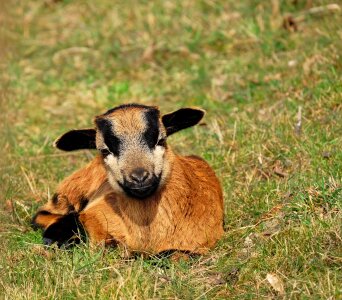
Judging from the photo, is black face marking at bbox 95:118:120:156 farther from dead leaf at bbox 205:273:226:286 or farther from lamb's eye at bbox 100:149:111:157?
dead leaf at bbox 205:273:226:286

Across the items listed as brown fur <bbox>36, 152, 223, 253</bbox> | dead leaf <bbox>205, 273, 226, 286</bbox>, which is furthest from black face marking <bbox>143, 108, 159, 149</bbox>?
dead leaf <bbox>205, 273, 226, 286</bbox>

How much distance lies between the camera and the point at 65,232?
7141mm

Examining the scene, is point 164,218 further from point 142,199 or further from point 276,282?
point 276,282

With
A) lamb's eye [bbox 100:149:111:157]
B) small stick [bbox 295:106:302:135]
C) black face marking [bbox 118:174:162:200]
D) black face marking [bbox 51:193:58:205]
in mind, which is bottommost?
black face marking [bbox 51:193:58:205]

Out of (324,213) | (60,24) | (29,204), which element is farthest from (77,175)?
(60,24)

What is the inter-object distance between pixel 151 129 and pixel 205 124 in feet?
7.32

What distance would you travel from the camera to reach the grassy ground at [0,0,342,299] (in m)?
6.23

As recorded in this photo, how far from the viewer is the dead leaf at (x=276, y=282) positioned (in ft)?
19.4

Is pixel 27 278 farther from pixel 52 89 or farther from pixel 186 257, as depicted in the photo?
pixel 52 89

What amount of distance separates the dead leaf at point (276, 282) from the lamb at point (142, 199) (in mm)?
912

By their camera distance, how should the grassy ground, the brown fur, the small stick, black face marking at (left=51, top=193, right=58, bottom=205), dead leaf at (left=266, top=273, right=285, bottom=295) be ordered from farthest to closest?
the small stick
black face marking at (left=51, top=193, right=58, bottom=205)
the brown fur
the grassy ground
dead leaf at (left=266, top=273, right=285, bottom=295)

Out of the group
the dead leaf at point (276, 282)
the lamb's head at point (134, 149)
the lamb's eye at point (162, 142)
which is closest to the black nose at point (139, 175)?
the lamb's head at point (134, 149)

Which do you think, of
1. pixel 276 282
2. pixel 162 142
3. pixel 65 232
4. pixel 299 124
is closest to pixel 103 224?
pixel 65 232

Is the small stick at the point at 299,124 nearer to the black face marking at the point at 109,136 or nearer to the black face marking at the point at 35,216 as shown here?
the black face marking at the point at 109,136
